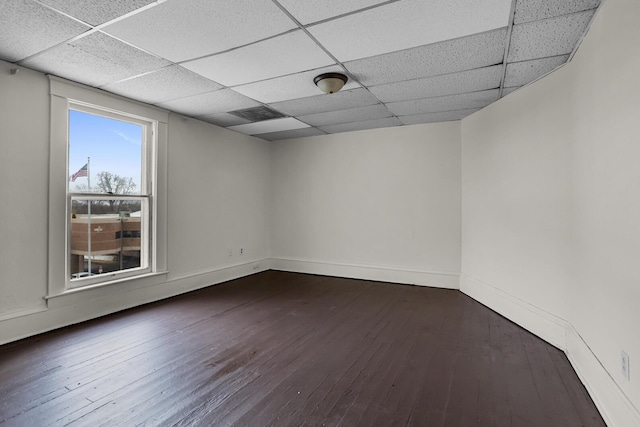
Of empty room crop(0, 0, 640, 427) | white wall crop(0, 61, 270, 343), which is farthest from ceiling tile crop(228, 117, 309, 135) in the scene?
white wall crop(0, 61, 270, 343)

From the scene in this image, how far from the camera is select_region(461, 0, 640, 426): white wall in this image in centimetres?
167

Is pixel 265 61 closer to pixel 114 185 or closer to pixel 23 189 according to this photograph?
pixel 114 185

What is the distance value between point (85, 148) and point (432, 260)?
4.72 metres

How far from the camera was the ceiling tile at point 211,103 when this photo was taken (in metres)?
3.46

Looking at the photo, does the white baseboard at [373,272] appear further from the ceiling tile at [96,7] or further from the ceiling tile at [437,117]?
the ceiling tile at [96,7]

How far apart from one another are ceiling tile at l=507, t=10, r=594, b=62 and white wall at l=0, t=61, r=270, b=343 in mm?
3990

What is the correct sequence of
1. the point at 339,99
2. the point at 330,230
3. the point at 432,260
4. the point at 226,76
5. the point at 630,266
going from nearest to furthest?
the point at 630,266
the point at 226,76
the point at 339,99
the point at 432,260
the point at 330,230

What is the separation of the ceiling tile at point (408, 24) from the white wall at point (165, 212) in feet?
9.10

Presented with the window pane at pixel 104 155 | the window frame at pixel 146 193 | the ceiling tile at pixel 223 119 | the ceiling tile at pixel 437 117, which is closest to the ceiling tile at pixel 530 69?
the ceiling tile at pixel 437 117

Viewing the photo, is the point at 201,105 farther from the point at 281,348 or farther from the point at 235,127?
the point at 281,348

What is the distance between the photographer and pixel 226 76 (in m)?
2.95

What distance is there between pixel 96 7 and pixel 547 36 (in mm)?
3113

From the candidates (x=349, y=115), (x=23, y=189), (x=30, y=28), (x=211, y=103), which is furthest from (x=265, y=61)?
(x=23, y=189)

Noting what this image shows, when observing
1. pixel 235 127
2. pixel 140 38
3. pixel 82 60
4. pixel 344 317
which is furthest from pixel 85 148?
pixel 344 317
